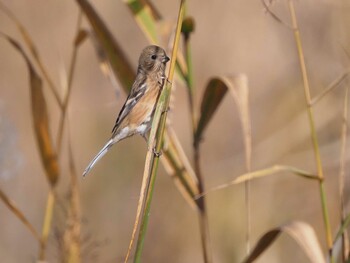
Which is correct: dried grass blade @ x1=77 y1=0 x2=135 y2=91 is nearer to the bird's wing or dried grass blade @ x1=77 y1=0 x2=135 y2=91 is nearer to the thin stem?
the bird's wing

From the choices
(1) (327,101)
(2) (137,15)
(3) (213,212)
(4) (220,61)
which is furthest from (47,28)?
(2) (137,15)

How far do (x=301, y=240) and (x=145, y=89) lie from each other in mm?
805

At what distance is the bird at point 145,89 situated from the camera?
10.0ft

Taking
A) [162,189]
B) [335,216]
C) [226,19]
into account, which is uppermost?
[226,19]

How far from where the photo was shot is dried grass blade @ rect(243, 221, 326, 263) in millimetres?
2760

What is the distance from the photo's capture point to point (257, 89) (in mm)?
6258

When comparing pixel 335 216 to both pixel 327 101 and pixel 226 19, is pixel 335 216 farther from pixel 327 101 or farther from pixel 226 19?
pixel 226 19

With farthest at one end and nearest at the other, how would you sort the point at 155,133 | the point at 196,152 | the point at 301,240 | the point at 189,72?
the point at 196,152
the point at 189,72
the point at 301,240
the point at 155,133

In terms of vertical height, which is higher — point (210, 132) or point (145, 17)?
point (145, 17)

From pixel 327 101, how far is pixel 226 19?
4.99 ft

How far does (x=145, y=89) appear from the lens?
310cm

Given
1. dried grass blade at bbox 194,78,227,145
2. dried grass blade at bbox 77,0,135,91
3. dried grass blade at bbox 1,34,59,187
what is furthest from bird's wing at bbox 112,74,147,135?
dried grass blade at bbox 1,34,59,187

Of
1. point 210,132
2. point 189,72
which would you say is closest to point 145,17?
point 189,72

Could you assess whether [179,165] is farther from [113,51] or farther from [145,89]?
[113,51]
